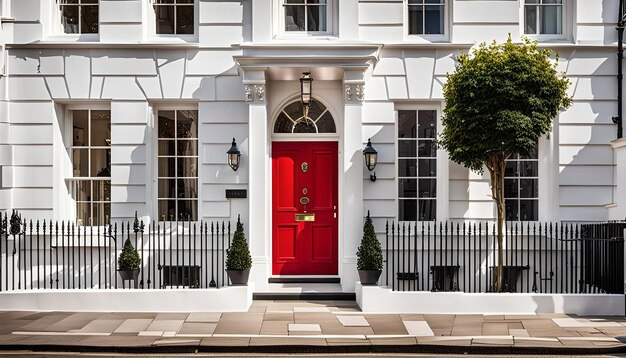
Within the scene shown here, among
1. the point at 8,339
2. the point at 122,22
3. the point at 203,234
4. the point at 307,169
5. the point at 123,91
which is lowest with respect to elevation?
the point at 8,339

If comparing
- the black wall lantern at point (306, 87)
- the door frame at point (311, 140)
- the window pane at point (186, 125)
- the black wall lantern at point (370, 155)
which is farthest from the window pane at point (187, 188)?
the black wall lantern at point (370, 155)

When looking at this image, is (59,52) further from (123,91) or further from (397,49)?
(397,49)

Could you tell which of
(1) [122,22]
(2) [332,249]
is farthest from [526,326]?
(1) [122,22]

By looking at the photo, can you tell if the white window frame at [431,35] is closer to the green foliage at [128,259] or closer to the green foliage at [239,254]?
the green foliage at [239,254]

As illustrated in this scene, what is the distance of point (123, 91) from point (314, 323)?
243 inches

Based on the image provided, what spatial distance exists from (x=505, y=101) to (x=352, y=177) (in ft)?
10.5

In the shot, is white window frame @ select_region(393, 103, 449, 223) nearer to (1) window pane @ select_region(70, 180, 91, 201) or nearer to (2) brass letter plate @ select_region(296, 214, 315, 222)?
(2) brass letter plate @ select_region(296, 214, 315, 222)

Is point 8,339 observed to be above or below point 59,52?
below

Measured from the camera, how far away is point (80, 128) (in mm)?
16094

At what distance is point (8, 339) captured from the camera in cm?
1160

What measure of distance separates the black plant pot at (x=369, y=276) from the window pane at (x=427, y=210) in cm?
224

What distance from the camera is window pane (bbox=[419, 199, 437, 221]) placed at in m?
15.9

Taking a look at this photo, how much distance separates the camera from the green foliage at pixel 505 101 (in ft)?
44.8

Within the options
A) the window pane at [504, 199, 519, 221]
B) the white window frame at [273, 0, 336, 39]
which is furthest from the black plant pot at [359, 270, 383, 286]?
the white window frame at [273, 0, 336, 39]
